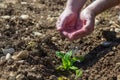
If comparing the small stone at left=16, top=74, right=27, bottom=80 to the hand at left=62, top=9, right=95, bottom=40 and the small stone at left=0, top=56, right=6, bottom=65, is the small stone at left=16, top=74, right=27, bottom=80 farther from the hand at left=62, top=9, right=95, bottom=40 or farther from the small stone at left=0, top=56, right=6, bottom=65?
the hand at left=62, top=9, right=95, bottom=40

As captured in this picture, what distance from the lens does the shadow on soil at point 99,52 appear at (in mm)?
2646

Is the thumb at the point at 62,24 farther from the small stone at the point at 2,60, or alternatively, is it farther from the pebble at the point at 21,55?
the small stone at the point at 2,60

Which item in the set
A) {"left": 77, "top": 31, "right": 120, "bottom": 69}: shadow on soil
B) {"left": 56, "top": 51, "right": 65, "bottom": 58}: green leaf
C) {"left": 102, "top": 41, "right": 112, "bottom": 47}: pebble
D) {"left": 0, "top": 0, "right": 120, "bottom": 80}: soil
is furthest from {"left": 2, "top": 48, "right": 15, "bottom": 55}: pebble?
{"left": 102, "top": 41, "right": 112, "bottom": 47}: pebble

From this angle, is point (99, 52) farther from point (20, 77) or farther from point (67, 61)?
point (20, 77)

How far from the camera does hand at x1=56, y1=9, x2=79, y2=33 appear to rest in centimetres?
254

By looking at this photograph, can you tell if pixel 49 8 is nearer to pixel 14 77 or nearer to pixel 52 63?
pixel 52 63

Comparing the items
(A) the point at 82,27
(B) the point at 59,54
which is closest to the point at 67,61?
(B) the point at 59,54

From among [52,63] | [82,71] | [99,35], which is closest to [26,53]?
[52,63]

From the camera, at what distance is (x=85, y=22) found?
2.53 m

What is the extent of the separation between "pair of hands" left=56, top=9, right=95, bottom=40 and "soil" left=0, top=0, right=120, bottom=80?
23cm

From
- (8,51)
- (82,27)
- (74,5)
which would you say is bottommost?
(8,51)

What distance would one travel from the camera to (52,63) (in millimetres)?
2627

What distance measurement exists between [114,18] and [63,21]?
792mm

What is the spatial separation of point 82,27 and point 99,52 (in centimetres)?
29
